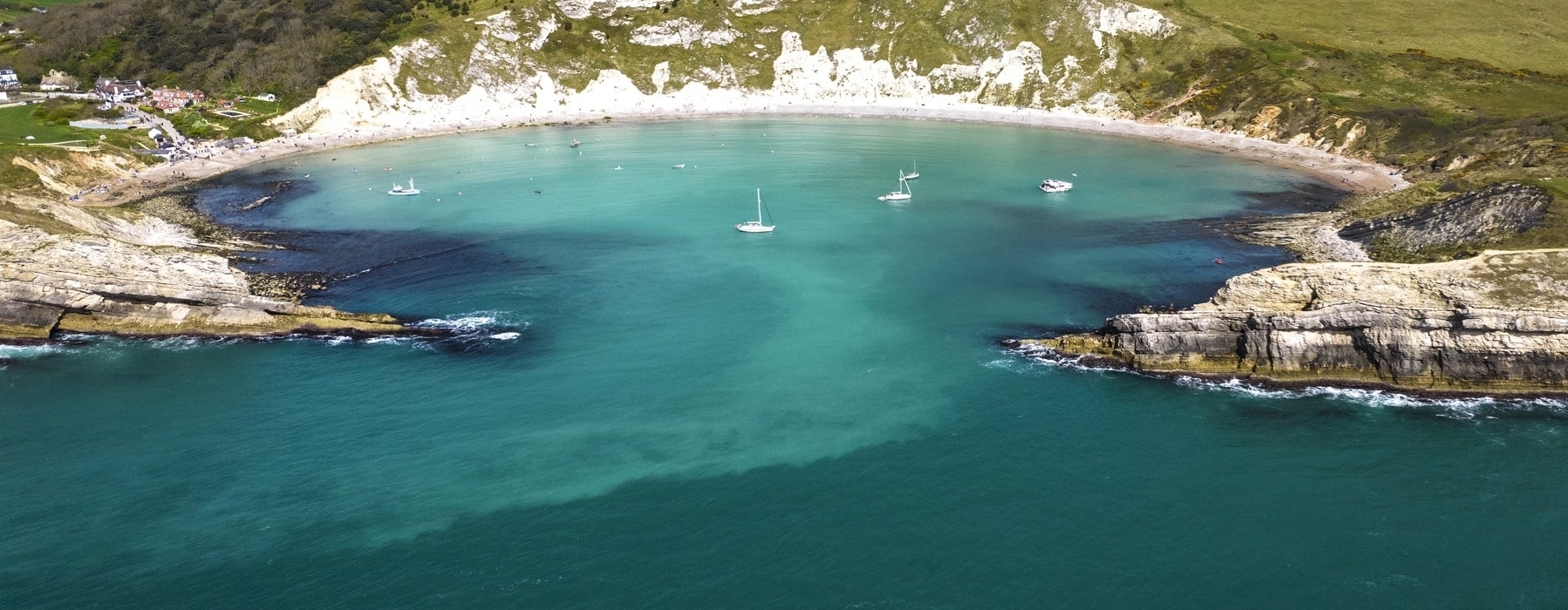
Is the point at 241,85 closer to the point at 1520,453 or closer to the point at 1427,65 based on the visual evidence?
the point at 1520,453

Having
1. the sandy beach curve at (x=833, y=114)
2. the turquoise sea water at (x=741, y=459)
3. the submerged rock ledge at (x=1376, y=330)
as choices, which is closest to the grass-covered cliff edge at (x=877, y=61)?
the sandy beach curve at (x=833, y=114)

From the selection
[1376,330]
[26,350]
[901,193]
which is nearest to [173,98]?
[26,350]

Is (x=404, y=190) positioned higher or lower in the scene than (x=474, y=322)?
higher

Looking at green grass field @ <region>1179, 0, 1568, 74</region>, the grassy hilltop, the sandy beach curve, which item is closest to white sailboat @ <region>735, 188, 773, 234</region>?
the sandy beach curve

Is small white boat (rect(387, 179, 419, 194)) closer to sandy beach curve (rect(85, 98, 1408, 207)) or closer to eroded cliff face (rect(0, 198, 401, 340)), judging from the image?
sandy beach curve (rect(85, 98, 1408, 207))

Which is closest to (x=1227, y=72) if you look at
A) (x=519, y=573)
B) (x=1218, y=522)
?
(x=1218, y=522)

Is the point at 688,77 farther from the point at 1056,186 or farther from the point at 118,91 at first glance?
the point at 118,91

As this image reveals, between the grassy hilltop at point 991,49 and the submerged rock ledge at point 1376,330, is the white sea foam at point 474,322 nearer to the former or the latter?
the submerged rock ledge at point 1376,330
